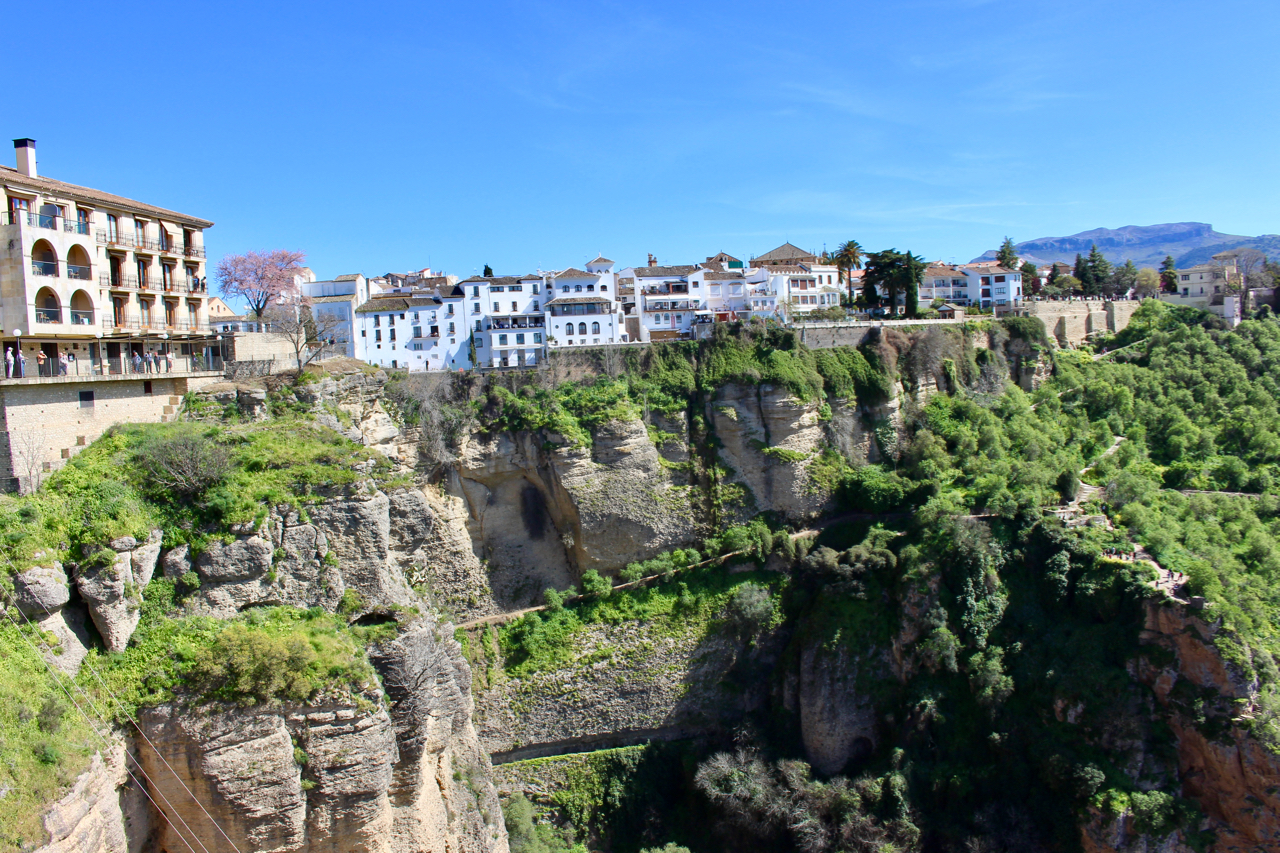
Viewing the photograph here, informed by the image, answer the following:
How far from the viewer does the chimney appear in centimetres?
2689

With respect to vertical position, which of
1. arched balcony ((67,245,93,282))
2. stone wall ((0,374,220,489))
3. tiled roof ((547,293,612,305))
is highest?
arched balcony ((67,245,93,282))

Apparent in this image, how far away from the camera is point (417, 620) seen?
78.5ft

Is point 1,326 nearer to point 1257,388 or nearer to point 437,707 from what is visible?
point 437,707

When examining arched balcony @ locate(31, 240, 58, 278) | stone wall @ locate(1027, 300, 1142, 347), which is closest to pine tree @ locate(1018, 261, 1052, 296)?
stone wall @ locate(1027, 300, 1142, 347)

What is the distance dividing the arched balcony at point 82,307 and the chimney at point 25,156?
4192 mm

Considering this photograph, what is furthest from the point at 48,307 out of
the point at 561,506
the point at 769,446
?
the point at 769,446

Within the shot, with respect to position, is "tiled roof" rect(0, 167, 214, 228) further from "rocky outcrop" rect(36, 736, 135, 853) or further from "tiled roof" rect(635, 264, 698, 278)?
"tiled roof" rect(635, 264, 698, 278)

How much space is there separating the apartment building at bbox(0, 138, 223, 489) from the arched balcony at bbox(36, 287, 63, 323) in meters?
0.03

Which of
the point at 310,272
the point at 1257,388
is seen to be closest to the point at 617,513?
the point at 310,272

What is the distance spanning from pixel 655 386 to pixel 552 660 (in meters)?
13.3

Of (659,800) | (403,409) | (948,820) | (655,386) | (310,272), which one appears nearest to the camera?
(948,820)

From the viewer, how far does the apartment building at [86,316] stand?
78.7ft

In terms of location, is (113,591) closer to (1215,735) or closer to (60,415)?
(60,415)

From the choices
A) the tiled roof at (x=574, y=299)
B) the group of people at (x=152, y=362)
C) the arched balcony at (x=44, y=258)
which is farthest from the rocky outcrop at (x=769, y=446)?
the arched balcony at (x=44, y=258)
